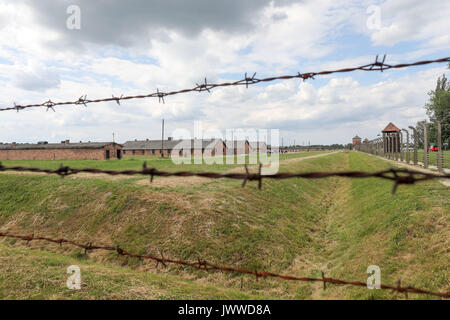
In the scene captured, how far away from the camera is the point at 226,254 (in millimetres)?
A: 8094

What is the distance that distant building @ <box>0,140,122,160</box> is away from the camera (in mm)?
59844

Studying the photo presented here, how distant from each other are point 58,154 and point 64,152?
63.2 inches

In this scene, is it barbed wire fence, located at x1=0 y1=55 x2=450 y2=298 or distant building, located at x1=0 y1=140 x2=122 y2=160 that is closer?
barbed wire fence, located at x1=0 y1=55 x2=450 y2=298

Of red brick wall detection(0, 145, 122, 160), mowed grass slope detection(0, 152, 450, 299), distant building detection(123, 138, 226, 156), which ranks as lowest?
mowed grass slope detection(0, 152, 450, 299)

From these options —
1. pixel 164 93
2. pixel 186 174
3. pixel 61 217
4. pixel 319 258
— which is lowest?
pixel 319 258

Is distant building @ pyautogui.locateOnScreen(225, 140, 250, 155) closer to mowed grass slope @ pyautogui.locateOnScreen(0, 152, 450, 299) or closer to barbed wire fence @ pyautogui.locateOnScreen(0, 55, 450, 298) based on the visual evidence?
mowed grass slope @ pyautogui.locateOnScreen(0, 152, 450, 299)

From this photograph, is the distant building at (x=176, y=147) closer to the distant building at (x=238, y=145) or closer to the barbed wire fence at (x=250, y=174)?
the distant building at (x=238, y=145)

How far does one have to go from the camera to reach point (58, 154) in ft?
206

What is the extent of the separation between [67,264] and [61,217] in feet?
24.0

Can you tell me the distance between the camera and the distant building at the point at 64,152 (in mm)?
59844

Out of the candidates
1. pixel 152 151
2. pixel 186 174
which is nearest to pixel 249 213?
pixel 186 174

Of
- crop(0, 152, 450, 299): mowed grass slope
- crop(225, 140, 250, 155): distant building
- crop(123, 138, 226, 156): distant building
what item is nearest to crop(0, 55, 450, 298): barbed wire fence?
crop(0, 152, 450, 299): mowed grass slope

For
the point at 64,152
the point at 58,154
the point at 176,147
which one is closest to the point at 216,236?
the point at 64,152
